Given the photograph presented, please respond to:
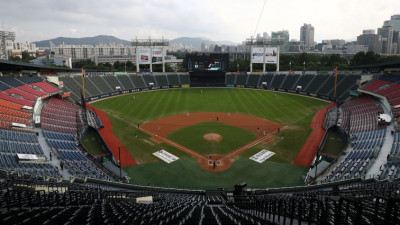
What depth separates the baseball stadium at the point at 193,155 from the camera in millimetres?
9578

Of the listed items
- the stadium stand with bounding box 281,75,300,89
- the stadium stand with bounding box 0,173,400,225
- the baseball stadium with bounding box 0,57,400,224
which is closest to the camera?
the stadium stand with bounding box 0,173,400,225

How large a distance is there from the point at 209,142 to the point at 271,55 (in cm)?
5492

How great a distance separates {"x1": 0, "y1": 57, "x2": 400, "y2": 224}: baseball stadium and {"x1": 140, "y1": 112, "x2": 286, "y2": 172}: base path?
17cm

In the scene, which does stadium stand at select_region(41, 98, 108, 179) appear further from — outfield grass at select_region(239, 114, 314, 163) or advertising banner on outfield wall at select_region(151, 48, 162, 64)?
advertising banner on outfield wall at select_region(151, 48, 162, 64)

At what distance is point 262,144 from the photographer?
107 feet

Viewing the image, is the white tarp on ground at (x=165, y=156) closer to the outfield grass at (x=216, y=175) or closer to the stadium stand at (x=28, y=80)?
the outfield grass at (x=216, y=175)

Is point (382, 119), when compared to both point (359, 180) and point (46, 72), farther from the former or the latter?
point (46, 72)

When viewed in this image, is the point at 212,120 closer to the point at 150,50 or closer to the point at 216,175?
the point at 216,175

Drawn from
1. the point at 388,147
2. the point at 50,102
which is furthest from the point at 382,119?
the point at 50,102

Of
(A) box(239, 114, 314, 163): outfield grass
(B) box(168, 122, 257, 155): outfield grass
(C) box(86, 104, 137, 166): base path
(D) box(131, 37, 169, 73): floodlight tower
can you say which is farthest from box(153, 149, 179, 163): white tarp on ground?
(D) box(131, 37, 169, 73): floodlight tower

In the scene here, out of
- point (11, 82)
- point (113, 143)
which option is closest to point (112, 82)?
point (11, 82)

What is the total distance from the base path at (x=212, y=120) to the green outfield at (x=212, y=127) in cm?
92

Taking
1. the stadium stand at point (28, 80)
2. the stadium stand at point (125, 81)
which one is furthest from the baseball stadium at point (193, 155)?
the stadium stand at point (125, 81)

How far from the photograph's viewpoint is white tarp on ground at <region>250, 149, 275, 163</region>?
28.5m
